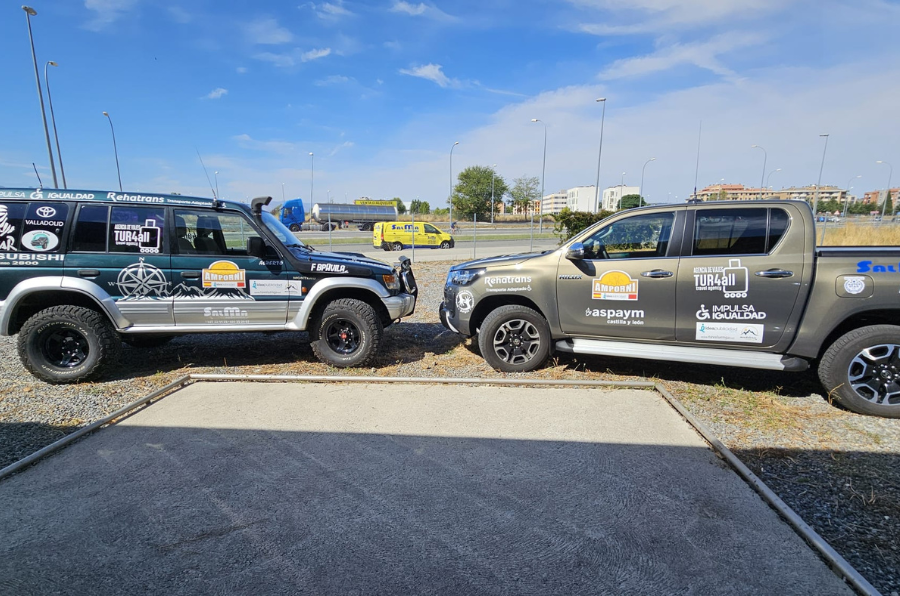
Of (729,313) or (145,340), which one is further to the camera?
(145,340)

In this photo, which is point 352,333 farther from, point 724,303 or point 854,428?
point 854,428

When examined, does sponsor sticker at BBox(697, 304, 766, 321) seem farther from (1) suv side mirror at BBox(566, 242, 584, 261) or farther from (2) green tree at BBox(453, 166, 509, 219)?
(2) green tree at BBox(453, 166, 509, 219)

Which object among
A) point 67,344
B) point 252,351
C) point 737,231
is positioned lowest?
point 252,351

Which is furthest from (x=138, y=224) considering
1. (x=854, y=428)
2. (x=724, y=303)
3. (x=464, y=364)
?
(x=854, y=428)

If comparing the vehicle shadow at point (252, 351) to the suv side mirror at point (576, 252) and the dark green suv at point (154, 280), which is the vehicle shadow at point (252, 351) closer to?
the dark green suv at point (154, 280)

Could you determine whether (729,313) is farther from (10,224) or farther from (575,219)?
(575,219)

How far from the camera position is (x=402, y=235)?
2898cm

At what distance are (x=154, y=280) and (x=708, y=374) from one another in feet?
20.9

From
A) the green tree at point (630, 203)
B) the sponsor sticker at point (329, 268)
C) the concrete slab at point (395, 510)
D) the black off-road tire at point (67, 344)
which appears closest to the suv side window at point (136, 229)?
the black off-road tire at point (67, 344)

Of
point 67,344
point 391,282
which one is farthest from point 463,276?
point 67,344

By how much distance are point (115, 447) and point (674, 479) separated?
419 centimetres

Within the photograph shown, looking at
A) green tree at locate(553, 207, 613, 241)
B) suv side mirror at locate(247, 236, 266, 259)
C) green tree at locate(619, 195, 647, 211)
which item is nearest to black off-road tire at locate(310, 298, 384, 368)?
suv side mirror at locate(247, 236, 266, 259)

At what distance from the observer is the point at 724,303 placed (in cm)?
459

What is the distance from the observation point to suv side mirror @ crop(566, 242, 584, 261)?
197 inches
